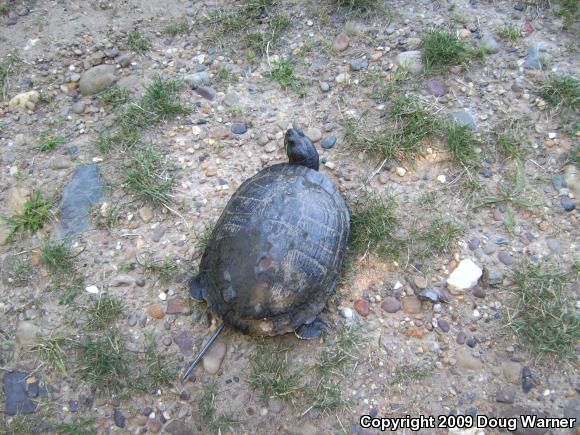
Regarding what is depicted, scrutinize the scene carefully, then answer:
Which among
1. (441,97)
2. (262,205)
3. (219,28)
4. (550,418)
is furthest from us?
(219,28)

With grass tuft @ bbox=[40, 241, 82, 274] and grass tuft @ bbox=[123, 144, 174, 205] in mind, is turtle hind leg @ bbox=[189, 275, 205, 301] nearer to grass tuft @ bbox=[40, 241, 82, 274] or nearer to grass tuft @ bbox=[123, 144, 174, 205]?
grass tuft @ bbox=[123, 144, 174, 205]

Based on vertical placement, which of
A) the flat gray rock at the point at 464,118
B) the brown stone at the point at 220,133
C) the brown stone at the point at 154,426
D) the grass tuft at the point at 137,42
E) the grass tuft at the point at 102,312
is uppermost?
the grass tuft at the point at 137,42

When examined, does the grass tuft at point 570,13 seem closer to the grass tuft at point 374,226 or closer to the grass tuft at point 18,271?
the grass tuft at point 374,226

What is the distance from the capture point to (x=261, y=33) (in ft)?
10.6

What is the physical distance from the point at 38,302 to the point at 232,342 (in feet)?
3.38

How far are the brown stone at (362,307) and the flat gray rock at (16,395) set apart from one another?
5.07 feet

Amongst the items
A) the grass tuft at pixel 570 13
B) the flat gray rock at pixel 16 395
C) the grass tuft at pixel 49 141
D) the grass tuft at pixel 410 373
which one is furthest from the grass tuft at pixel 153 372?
the grass tuft at pixel 570 13

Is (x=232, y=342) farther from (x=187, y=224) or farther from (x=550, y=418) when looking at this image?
(x=550, y=418)

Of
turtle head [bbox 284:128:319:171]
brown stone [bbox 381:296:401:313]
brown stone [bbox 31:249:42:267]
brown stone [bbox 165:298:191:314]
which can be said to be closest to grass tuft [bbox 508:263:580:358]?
brown stone [bbox 381:296:401:313]

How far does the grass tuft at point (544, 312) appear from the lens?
6.83 feet

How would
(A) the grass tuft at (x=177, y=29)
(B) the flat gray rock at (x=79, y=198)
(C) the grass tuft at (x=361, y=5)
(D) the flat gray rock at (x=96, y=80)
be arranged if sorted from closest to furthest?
1. (B) the flat gray rock at (x=79, y=198)
2. (D) the flat gray rock at (x=96, y=80)
3. (C) the grass tuft at (x=361, y=5)
4. (A) the grass tuft at (x=177, y=29)

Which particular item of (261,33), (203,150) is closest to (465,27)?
(261,33)

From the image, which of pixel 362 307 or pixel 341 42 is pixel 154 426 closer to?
pixel 362 307

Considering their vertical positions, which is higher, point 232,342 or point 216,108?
point 216,108
